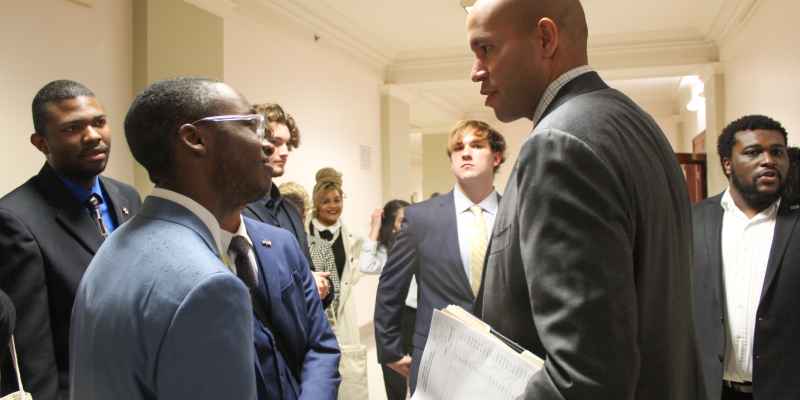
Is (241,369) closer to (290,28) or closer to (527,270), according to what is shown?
(527,270)

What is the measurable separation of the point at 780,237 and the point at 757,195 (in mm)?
234

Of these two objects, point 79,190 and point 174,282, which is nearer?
point 174,282

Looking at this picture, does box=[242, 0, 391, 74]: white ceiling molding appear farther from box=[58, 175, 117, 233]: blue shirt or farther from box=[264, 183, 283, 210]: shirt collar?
box=[58, 175, 117, 233]: blue shirt

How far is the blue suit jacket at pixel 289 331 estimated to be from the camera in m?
1.34

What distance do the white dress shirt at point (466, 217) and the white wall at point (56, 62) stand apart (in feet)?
7.44

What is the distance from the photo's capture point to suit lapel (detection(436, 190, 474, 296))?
2309 mm

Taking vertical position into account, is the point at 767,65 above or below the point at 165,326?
above

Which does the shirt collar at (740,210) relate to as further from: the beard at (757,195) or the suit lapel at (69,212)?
the suit lapel at (69,212)

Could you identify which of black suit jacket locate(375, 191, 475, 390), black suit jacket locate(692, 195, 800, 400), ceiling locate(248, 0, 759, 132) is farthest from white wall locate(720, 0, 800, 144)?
black suit jacket locate(375, 191, 475, 390)

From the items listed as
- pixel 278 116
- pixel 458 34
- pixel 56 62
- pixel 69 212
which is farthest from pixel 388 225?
pixel 458 34

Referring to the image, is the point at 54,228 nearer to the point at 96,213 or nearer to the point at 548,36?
the point at 96,213

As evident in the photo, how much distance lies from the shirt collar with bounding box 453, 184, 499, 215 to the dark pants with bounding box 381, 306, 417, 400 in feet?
2.05

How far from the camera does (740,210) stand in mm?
2459

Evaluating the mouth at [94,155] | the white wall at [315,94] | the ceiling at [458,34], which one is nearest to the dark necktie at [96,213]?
the mouth at [94,155]
